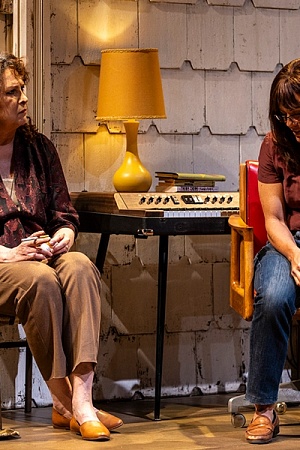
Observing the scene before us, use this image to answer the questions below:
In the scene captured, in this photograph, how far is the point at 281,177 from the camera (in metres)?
3.42

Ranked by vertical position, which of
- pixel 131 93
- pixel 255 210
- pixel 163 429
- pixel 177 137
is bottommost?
pixel 163 429

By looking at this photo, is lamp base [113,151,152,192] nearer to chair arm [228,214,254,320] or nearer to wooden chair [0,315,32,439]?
chair arm [228,214,254,320]

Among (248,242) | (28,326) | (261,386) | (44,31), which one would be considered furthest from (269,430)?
(44,31)

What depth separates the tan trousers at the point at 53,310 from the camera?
10.9 feet

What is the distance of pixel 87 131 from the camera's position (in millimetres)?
4172

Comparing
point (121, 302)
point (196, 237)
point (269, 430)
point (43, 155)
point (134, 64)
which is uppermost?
point (134, 64)

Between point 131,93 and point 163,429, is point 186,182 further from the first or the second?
point 163,429

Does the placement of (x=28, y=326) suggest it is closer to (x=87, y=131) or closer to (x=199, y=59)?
(x=87, y=131)

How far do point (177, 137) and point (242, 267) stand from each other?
1.02 metres

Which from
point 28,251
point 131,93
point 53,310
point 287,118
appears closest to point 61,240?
point 28,251

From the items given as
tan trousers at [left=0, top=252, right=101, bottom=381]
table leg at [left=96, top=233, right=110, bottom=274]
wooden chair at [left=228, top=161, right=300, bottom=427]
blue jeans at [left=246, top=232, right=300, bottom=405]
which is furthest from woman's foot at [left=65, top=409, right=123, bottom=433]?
table leg at [left=96, top=233, right=110, bottom=274]

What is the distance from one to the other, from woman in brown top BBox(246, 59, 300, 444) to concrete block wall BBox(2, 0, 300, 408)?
0.93 meters

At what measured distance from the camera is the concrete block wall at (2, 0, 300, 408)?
416 cm

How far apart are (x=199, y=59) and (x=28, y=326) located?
1.61 metres
